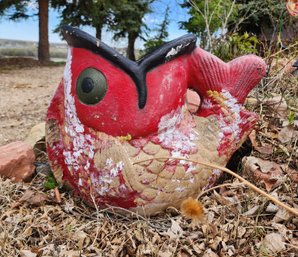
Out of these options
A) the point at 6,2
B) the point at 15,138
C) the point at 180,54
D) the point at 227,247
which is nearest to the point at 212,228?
the point at 227,247

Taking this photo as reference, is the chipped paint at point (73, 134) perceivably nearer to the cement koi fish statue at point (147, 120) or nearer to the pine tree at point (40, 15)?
the cement koi fish statue at point (147, 120)

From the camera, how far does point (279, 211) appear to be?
6.26 feet

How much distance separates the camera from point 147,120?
6.03ft

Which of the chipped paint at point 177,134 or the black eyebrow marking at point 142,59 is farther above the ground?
the black eyebrow marking at point 142,59

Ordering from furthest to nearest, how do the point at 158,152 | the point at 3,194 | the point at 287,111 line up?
the point at 287,111, the point at 3,194, the point at 158,152

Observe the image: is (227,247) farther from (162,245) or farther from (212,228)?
(162,245)

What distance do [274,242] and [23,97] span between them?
650cm

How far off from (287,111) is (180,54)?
1194 mm

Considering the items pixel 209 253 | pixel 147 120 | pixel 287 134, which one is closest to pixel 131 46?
pixel 287 134

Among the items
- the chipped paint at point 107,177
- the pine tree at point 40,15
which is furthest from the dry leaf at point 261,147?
the pine tree at point 40,15

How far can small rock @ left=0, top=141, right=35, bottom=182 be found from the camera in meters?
2.36

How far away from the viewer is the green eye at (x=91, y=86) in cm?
183

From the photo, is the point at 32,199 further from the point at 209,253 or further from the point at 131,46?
the point at 131,46

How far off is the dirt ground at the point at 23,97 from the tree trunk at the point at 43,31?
139cm
